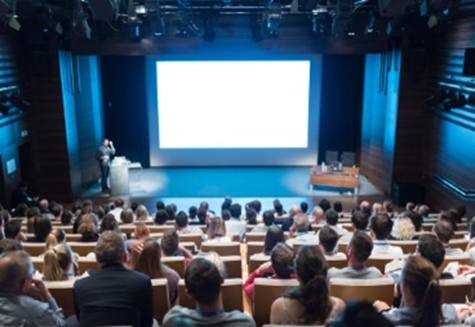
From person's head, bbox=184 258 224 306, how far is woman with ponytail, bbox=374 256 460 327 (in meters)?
0.89

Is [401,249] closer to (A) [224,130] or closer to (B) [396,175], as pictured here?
(B) [396,175]

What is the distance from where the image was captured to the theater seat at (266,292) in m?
3.22

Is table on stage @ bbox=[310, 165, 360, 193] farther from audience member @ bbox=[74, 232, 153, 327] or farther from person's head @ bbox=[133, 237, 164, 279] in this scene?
audience member @ bbox=[74, 232, 153, 327]

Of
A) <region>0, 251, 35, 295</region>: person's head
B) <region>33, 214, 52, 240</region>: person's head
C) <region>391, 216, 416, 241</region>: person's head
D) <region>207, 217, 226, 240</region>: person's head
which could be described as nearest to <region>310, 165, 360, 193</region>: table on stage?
<region>391, 216, 416, 241</region>: person's head

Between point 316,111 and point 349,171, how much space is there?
250 cm

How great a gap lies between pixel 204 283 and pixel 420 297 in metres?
1.19

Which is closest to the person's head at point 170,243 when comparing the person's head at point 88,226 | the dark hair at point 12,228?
the person's head at point 88,226

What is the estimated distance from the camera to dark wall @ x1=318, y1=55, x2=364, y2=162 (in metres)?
13.0

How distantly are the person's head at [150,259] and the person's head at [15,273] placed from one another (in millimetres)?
915

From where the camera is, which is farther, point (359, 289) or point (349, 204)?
point (349, 204)

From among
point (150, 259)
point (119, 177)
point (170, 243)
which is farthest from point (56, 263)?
point (119, 177)

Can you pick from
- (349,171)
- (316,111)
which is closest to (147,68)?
(316,111)

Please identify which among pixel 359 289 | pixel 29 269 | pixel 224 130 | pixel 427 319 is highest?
pixel 29 269

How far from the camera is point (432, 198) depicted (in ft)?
32.9
